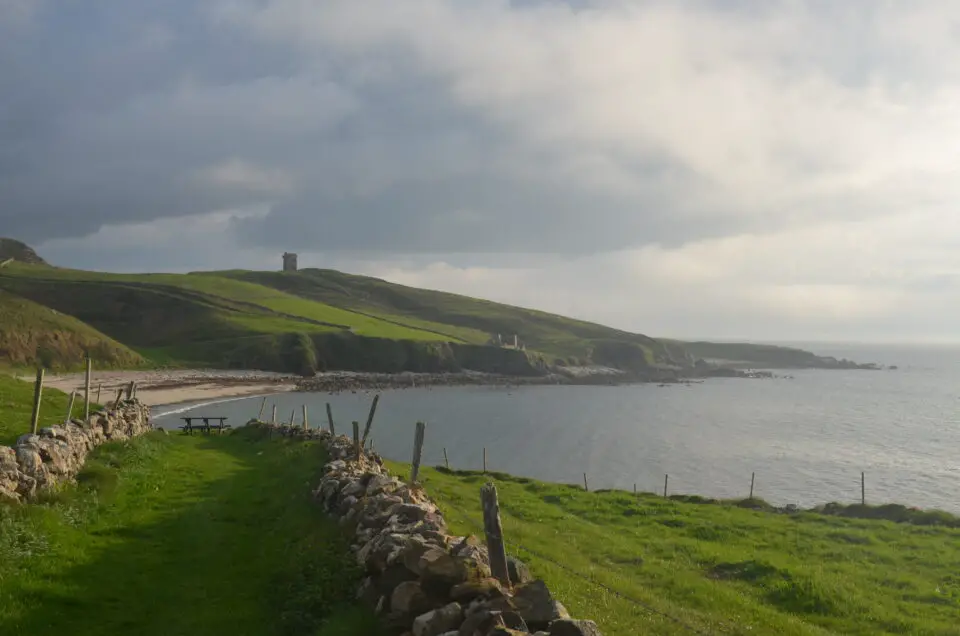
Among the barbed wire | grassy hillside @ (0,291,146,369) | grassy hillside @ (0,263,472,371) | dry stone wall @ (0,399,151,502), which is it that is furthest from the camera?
grassy hillside @ (0,263,472,371)

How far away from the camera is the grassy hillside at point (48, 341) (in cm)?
10375

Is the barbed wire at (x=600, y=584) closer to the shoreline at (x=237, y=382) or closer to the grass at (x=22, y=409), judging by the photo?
the grass at (x=22, y=409)

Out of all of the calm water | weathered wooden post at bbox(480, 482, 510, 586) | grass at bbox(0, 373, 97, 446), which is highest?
weathered wooden post at bbox(480, 482, 510, 586)

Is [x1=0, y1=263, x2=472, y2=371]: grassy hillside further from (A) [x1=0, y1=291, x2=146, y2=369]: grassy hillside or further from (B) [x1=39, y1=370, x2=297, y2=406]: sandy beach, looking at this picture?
(A) [x1=0, y1=291, x2=146, y2=369]: grassy hillside

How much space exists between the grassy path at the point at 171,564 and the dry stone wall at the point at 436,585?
2.17ft

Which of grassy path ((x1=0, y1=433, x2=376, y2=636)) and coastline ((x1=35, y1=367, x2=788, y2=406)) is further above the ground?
grassy path ((x1=0, y1=433, x2=376, y2=636))

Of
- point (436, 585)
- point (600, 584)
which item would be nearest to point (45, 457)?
point (436, 585)

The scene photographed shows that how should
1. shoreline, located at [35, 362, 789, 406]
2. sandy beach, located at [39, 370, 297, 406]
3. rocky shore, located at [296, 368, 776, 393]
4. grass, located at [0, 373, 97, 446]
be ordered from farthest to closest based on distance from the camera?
rocky shore, located at [296, 368, 776, 393]
shoreline, located at [35, 362, 789, 406]
sandy beach, located at [39, 370, 297, 406]
grass, located at [0, 373, 97, 446]

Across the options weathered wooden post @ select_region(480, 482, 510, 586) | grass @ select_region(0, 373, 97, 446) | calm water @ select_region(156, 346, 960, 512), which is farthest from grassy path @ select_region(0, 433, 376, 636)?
calm water @ select_region(156, 346, 960, 512)

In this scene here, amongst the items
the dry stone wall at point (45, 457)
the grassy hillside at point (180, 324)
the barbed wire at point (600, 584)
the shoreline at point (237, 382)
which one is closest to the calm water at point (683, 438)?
the shoreline at point (237, 382)

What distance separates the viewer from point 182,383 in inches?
4916

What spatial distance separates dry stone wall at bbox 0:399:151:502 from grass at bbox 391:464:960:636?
39.9ft

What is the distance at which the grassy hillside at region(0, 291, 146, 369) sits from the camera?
103750 mm

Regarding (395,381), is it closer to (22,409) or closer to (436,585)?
(22,409)
